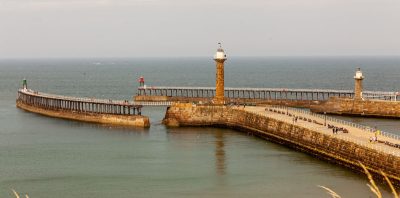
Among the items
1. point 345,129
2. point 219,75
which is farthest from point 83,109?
point 345,129

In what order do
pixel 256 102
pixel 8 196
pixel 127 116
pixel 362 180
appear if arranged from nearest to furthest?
pixel 8 196 < pixel 362 180 < pixel 127 116 < pixel 256 102

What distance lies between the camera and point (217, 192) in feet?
143

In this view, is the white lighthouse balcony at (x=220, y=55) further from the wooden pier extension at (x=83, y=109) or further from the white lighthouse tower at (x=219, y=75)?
the wooden pier extension at (x=83, y=109)

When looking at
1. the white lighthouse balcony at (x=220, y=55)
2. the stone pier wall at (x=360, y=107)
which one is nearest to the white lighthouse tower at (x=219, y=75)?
the white lighthouse balcony at (x=220, y=55)

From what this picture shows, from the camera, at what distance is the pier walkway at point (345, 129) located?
164 feet

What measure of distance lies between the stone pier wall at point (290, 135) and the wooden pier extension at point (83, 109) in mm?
4940

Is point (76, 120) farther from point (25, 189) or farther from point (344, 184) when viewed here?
point (344, 184)

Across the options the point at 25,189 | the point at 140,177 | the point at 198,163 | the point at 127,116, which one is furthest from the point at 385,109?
the point at 25,189

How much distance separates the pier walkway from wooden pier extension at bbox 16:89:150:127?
50.8 feet

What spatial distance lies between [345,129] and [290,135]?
683 centimetres

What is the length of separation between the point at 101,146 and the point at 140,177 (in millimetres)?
17605

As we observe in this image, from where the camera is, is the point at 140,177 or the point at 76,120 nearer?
the point at 140,177

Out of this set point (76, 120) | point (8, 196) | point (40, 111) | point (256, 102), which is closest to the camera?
point (8, 196)

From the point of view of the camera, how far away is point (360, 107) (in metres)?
90.1
